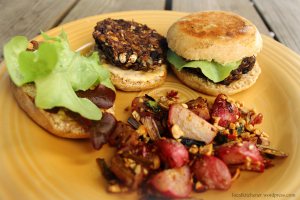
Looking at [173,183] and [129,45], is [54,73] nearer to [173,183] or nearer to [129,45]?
[129,45]

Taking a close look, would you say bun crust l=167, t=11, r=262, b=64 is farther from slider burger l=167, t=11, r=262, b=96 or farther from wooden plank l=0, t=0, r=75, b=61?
wooden plank l=0, t=0, r=75, b=61

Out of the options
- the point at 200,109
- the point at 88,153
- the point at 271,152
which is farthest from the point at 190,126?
the point at 88,153

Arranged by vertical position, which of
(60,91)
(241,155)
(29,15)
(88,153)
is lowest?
(29,15)

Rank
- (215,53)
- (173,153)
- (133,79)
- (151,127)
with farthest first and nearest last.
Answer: (133,79)
(215,53)
(151,127)
(173,153)

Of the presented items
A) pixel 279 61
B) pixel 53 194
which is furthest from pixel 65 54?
pixel 279 61

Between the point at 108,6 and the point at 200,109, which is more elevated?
the point at 200,109

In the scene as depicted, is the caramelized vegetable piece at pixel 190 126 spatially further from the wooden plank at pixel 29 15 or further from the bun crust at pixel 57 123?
the wooden plank at pixel 29 15

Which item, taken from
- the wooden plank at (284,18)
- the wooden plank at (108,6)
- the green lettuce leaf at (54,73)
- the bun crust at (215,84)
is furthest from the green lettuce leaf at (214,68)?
the wooden plank at (108,6)

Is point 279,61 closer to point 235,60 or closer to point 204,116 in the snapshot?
point 235,60
